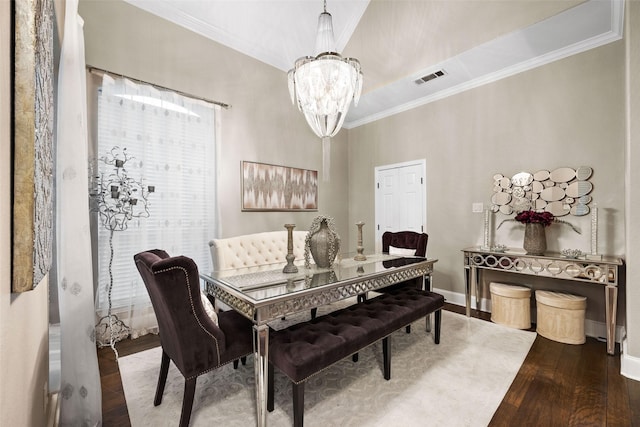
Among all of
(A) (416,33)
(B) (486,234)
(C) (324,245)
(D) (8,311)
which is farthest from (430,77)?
(D) (8,311)

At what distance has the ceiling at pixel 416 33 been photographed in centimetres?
275

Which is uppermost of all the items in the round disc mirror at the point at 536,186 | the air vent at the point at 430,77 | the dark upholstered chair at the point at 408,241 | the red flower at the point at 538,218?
the air vent at the point at 430,77

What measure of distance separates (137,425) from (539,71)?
501 centimetres

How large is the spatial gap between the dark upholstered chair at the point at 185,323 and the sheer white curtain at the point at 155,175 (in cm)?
152

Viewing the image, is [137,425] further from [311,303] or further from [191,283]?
[311,303]

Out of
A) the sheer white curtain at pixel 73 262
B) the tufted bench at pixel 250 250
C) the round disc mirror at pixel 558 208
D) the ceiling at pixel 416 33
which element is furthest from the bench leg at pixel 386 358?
the ceiling at pixel 416 33

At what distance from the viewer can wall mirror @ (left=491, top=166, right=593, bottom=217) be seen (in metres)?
2.94

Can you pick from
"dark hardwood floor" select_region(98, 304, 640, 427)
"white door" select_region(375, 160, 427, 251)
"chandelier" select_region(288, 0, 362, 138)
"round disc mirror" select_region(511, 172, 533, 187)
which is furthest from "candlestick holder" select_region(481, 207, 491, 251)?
"chandelier" select_region(288, 0, 362, 138)

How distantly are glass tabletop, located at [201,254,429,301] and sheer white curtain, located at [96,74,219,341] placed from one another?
120cm

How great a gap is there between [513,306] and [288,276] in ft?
8.52

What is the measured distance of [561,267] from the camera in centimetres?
272

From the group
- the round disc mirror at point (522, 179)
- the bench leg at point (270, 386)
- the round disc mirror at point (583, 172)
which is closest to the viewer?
the bench leg at point (270, 386)

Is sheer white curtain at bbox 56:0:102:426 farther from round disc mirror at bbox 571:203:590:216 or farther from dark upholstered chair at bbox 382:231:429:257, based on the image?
round disc mirror at bbox 571:203:590:216

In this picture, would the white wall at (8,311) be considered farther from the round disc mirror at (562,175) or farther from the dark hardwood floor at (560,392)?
the round disc mirror at (562,175)
